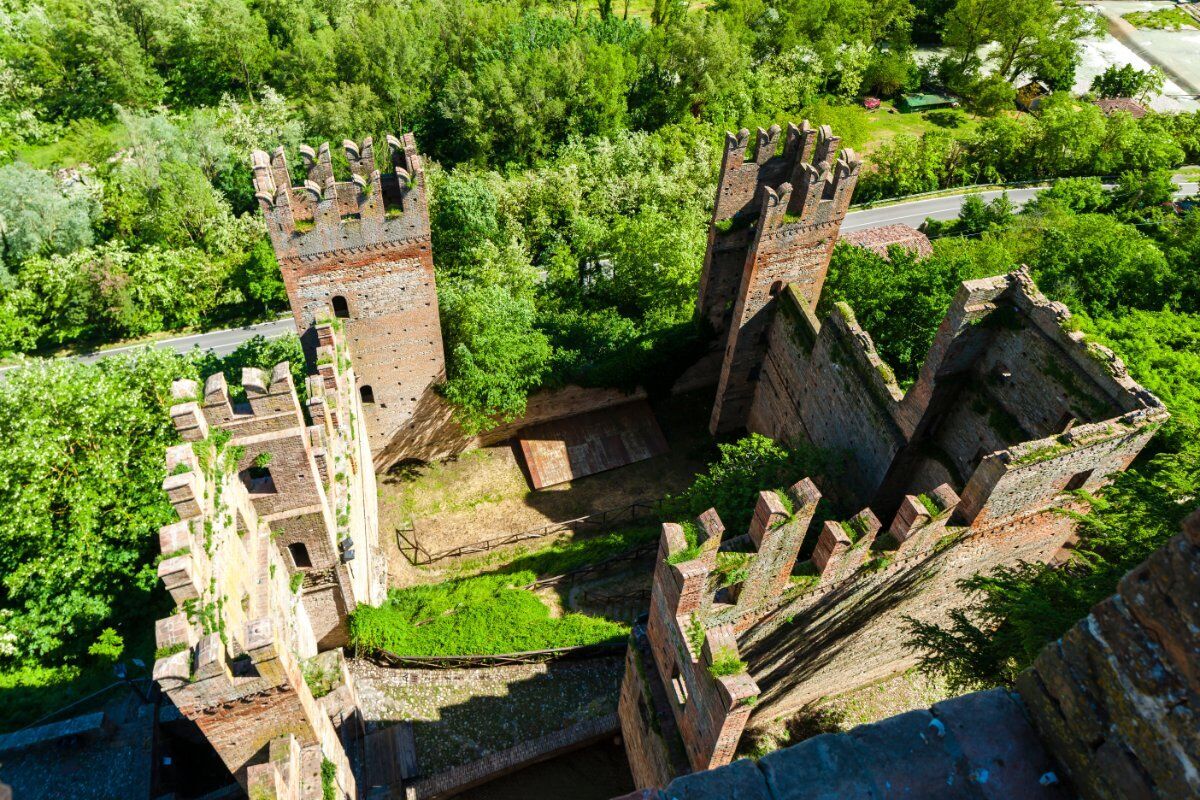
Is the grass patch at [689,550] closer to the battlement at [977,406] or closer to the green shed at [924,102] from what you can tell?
the battlement at [977,406]

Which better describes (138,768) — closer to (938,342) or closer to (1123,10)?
(938,342)

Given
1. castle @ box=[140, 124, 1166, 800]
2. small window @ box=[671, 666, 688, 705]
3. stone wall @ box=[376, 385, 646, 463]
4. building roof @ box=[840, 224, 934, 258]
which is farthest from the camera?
building roof @ box=[840, 224, 934, 258]

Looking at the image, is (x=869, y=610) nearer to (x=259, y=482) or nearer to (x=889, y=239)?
(x=259, y=482)

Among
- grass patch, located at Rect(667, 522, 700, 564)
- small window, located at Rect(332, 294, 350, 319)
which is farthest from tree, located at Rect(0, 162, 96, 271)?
grass patch, located at Rect(667, 522, 700, 564)

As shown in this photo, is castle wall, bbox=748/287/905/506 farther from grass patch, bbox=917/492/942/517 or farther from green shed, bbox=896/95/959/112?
green shed, bbox=896/95/959/112

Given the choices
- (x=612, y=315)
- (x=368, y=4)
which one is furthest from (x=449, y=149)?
(x=612, y=315)

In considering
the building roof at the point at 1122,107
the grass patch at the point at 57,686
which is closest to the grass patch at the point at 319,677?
the grass patch at the point at 57,686
